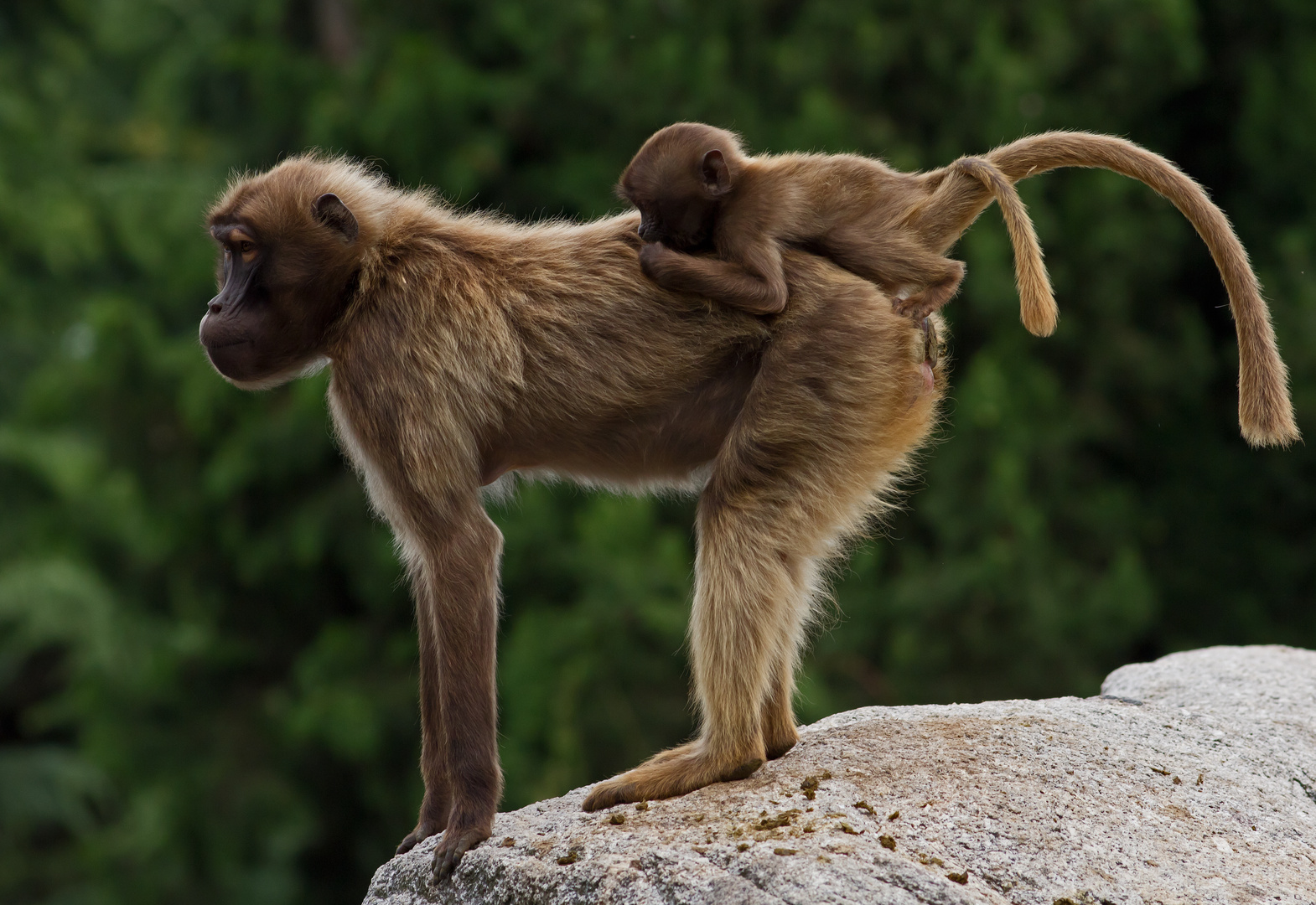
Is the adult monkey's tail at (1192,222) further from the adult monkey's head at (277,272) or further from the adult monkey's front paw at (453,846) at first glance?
the adult monkey's front paw at (453,846)

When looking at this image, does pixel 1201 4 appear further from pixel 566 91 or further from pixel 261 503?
pixel 261 503

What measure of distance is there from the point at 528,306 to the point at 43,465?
9877mm

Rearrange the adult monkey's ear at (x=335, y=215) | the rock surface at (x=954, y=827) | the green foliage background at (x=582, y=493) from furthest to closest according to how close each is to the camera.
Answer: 1. the green foliage background at (x=582, y=493)
2. the adult monkey's ear at (x=335, y=215)
3. the rock surface at (x=954, y=827)

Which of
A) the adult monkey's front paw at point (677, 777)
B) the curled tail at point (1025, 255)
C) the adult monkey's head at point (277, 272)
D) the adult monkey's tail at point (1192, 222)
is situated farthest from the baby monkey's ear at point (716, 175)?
the adult monkey's front paw at point (677, 777)

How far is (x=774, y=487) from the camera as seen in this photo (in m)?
4.80

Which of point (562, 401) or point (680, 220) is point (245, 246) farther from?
point (680, 220)

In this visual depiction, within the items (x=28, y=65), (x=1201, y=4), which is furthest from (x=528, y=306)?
(x=28, y=65)

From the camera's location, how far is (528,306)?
503 cm

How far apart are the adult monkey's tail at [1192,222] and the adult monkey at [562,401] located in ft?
0.09

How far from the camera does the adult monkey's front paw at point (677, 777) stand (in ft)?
15.6

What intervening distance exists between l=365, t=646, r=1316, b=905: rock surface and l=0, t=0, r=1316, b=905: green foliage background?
16.8 feet

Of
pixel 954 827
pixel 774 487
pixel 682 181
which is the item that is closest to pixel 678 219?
pixel 682 181

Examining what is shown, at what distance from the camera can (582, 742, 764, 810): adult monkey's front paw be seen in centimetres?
475

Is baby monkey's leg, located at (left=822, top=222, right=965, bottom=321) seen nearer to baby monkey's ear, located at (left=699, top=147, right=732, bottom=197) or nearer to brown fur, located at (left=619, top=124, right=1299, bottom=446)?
brown fur, located at (left=619, top=124, right=1299, bottom=446)
